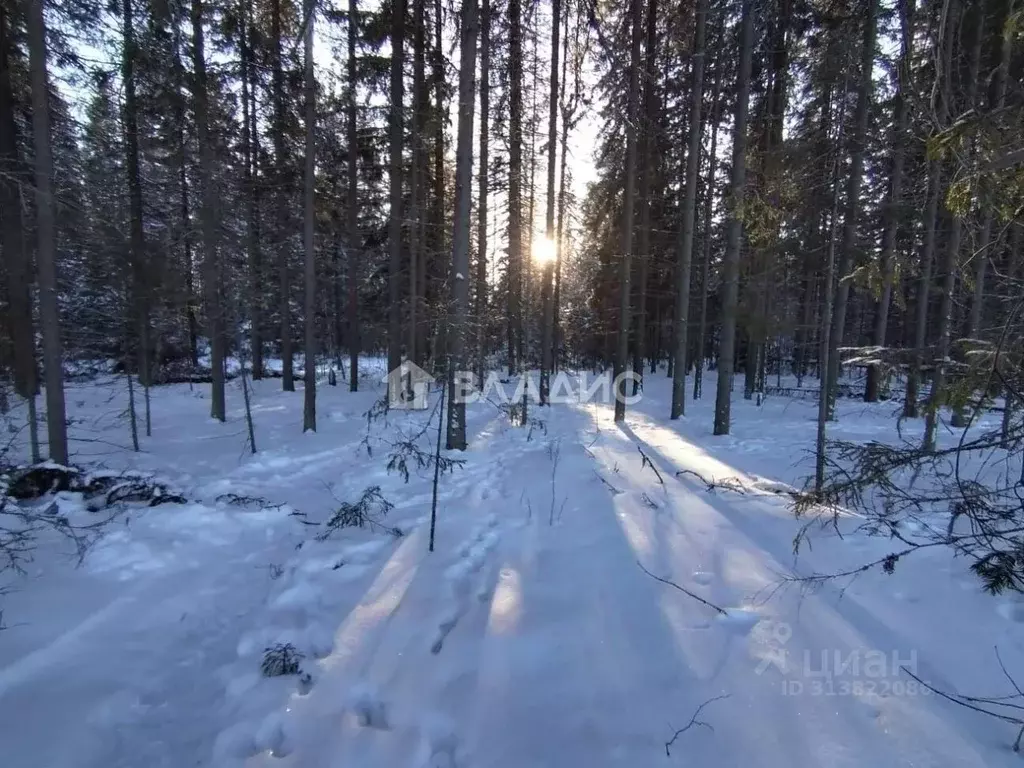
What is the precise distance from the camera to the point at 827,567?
3.94 m

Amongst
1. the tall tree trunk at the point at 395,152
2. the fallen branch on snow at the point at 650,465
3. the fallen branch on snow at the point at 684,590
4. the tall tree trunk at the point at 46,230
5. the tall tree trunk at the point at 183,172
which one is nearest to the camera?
the fallen branch on snow at the point at 684,590

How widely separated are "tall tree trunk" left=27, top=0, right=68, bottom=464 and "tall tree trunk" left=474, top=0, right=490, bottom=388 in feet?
20.1

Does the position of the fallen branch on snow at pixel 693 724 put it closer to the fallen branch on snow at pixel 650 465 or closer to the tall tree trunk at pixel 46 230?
the fallen branch on snow at pixel 650 465

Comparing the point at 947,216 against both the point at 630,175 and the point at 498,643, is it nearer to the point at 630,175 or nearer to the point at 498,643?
the point at 630,175

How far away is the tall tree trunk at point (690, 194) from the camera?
1051 cm

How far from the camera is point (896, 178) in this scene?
11898 mm

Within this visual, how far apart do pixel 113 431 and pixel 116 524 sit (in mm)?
7644

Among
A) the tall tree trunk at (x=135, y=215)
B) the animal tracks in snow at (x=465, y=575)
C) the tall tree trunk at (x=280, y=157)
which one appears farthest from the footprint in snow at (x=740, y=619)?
the tall tree trunk at (x=280, y=157)

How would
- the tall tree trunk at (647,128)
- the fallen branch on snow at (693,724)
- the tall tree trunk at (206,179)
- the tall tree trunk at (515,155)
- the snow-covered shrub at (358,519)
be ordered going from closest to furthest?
the fallen branch on snow at (693,724)
the snow-covered shrub at (358,519)
the tall tree trunk at (206,179)
the tall tree trunk at (515,155)
the tall tree trunk at (647,128)

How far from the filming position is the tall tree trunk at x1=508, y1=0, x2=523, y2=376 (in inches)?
423

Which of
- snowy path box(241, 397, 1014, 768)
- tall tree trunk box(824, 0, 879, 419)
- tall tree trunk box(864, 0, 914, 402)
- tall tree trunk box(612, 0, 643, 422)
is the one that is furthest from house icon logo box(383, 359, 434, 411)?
tall tree trunk box(864, 0, 914, 402)

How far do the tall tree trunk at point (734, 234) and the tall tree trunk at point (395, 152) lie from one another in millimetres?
7385

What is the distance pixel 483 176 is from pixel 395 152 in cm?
234

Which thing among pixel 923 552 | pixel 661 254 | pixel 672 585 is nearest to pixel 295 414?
pixel 672 585
